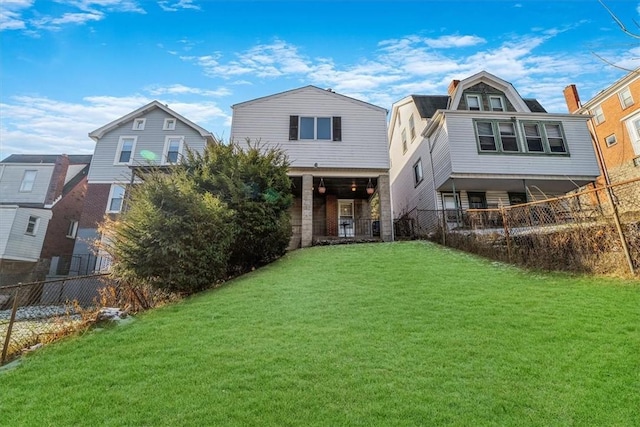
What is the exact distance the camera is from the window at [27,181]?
70.0 ft

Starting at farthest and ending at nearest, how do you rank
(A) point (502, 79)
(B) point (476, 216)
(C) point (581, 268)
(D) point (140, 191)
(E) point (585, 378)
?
1. (A) point (502, 79)
2. (B) point (476, 216)
3. (D) point (140, 191)
4. (C) point (581, 268)
5. (E) point (585, 378)

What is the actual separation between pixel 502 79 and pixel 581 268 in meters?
14.1

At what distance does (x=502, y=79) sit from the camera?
1783 centimetres

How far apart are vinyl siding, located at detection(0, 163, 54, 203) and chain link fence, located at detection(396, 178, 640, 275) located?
26060 millimetres

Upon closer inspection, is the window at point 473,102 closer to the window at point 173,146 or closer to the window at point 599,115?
the window at point 599,115

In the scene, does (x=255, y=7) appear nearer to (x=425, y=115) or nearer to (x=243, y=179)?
(x=243, y=179)

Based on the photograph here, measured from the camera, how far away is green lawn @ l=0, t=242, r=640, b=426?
3.20 metres

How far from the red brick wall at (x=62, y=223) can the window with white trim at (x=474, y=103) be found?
81.4ft

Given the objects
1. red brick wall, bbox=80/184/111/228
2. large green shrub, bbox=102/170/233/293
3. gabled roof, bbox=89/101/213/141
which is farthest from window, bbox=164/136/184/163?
large green shrub, bbox=102/170/233/293

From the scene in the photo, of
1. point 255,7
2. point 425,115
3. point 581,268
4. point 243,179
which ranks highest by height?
point 425,115

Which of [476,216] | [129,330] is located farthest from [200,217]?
[476,216]

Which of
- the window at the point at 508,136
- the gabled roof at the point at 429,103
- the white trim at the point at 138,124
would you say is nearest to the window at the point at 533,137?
the window at the point at 508,136

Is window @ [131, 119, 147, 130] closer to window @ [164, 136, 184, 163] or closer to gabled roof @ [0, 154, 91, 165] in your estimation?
window @ [164, 136, 184, 163]

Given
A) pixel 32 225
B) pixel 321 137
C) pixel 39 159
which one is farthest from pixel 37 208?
pixel 321 137
